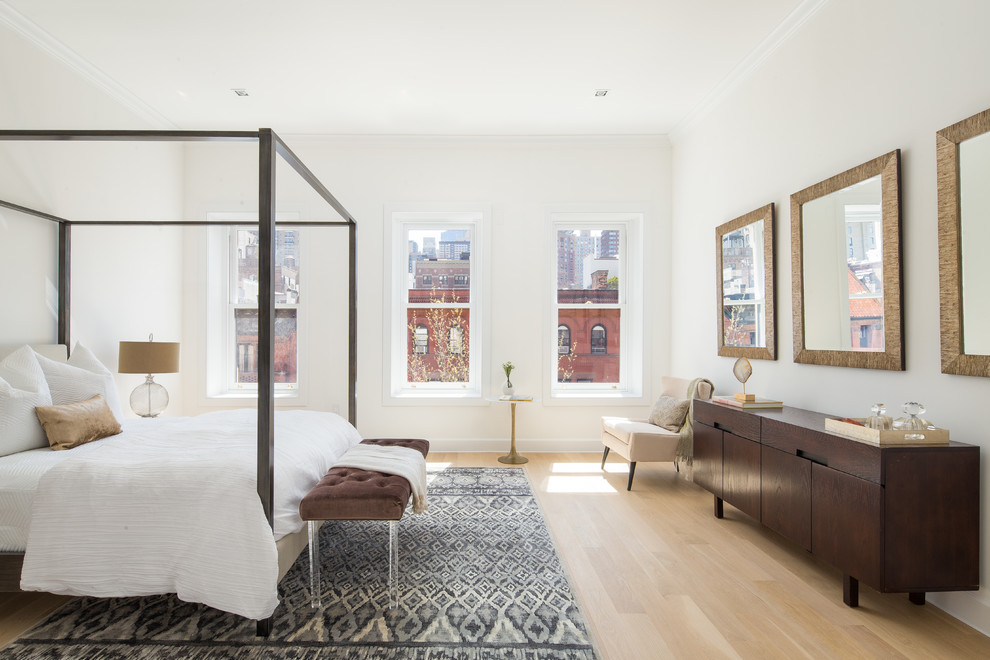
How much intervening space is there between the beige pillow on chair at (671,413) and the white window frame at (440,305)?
5.67ft

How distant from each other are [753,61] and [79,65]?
487cm

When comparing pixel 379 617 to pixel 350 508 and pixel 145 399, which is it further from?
pixel 145 399

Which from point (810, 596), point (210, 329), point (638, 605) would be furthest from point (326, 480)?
point (210, 329)

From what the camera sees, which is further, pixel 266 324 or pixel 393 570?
pixel 393 570

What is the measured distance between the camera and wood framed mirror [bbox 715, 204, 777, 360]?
363cm

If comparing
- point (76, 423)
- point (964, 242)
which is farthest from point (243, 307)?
point (964, 242)

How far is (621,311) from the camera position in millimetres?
5551

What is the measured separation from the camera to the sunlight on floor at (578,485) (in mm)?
4051

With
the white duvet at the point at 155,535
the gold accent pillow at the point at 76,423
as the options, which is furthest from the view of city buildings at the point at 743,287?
the gold accent pillow at the point at 76,423

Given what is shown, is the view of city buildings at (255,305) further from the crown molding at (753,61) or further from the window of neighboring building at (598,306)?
the crown molding at (753,61)

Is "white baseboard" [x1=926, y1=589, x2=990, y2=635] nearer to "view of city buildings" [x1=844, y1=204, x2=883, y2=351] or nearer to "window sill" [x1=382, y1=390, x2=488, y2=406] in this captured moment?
"view of city buildings" [x1=844, y1=204, x2=883, y2=351]

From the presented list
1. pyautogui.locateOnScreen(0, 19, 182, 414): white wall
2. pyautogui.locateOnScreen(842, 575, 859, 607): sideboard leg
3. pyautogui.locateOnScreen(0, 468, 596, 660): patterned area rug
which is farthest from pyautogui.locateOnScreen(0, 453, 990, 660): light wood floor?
pyautogui.locateOnScreen(0, 19, 182, 414): white wall

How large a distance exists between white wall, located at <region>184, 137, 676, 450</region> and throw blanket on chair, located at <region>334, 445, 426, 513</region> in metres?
2.21

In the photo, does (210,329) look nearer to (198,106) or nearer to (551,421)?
(198,106)
